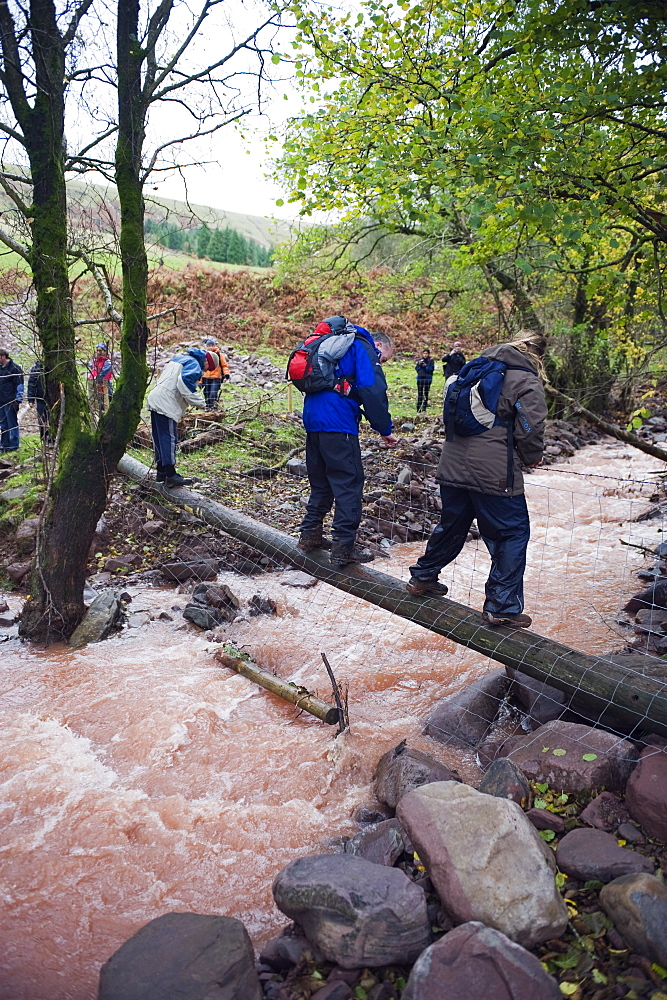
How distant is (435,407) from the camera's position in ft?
58.2

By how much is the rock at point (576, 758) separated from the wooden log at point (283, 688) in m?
1.34

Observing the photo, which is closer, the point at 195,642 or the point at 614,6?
the point at 614,6

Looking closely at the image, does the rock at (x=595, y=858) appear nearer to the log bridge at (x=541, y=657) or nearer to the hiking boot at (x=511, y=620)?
the log bridge at (x=541, y=657)

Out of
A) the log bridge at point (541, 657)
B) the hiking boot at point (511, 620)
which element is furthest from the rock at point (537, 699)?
the hiking boot at point (511, 620)

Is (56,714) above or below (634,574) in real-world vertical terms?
below

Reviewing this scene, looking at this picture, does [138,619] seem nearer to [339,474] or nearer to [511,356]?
[339,474]

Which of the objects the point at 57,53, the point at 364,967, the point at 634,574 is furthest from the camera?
the point at 634,574

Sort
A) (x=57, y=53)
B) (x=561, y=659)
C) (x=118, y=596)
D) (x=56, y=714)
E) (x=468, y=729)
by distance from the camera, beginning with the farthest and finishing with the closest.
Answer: (x=118, y=596)
(x=57, y=53)
(x=56, y=714)
(x=468, y=729)
(x=561, y=659)

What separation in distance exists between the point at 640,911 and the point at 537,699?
213 cm

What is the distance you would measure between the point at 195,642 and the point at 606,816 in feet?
13.2

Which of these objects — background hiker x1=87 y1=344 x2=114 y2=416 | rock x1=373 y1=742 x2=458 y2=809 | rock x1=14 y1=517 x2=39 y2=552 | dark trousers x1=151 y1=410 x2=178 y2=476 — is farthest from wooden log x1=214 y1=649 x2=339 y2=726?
rock x1=14 y1=517 x2=39 y2=552

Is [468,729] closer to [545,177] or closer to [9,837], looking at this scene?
[9,837]

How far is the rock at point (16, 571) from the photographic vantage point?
7.64 m

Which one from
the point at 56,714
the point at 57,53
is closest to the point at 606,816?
the point at 56,714
